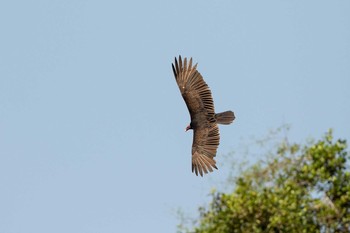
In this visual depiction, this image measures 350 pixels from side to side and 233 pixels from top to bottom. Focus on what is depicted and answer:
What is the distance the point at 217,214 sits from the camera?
91.7 feet

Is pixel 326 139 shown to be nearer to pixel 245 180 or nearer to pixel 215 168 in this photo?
pixel 245 180

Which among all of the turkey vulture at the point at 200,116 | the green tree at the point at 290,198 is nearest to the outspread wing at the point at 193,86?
the turkey vulture at the point at 200,116

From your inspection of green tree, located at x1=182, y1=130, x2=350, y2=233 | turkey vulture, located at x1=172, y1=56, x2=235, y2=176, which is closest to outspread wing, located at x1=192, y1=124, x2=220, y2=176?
turkey vulture, located at x1=172, y1=56, x2=235, y2=176

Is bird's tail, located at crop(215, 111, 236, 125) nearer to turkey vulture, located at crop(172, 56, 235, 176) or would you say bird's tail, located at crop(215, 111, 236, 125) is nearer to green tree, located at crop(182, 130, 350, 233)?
turkey vulture, located at crop(172, 56, 235, 176)

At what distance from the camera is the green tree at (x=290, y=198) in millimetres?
26938

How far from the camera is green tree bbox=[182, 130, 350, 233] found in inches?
1061

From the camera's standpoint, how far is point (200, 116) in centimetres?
4316

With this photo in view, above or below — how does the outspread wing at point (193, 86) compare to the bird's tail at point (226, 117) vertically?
above

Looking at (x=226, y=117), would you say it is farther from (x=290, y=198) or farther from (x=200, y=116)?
(x=290, y=198)

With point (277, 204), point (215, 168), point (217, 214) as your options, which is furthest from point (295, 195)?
point (215, 168)

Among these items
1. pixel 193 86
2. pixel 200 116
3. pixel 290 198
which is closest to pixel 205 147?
pixel 200 116

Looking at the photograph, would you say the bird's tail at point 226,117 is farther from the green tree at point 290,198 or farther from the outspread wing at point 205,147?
the green tree at point 290,198

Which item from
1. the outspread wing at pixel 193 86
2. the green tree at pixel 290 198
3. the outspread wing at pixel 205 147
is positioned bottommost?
the green tree at pixel 290 198

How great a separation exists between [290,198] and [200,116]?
16457 millimetres
